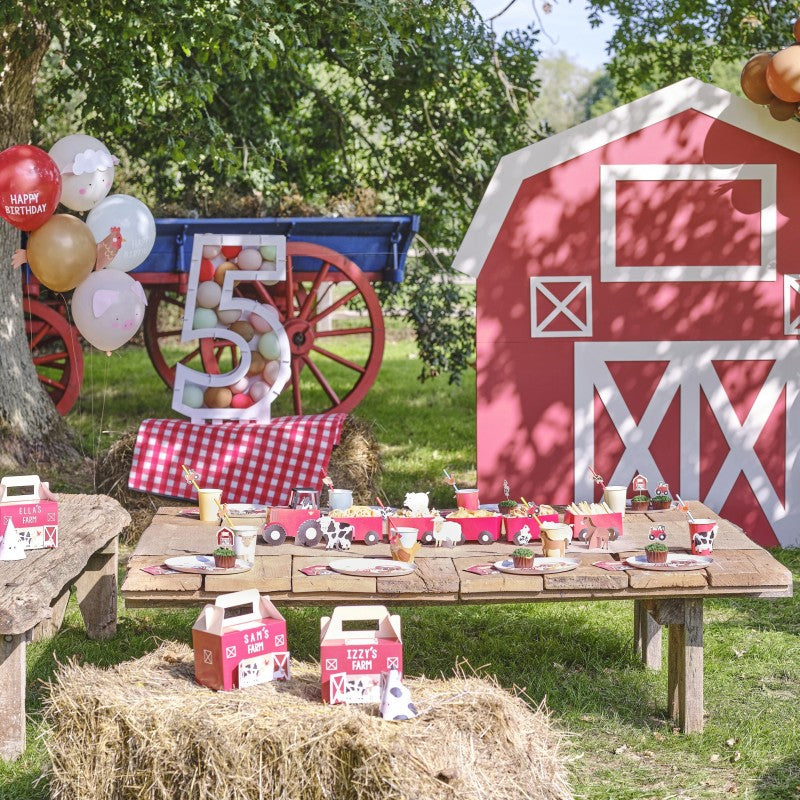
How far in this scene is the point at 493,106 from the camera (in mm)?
10703

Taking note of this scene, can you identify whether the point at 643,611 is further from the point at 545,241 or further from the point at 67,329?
the point at 67,329

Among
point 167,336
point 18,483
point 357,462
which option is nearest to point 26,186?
point 18,483

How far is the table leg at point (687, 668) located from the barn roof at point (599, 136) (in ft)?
9.64

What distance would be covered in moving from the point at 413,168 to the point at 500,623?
21.2 feet

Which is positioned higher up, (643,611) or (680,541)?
(680,541)

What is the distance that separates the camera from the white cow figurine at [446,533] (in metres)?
4.55

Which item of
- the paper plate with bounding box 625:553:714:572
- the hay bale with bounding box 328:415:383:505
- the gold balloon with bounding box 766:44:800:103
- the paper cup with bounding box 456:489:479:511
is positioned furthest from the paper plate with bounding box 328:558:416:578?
the gold balloon with bounding box 766:44:800:103

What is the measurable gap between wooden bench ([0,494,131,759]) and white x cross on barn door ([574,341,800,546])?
284cm

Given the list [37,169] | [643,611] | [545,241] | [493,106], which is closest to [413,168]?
[493,106]

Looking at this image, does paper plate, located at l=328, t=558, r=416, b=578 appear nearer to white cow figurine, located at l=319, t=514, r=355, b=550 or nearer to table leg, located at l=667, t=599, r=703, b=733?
white cow figurine, located at l=319, t=514, r=355, b=550

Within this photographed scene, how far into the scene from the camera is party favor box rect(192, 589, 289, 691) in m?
3.43

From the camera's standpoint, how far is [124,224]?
20.0 ft

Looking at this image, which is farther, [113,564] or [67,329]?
[67,329]

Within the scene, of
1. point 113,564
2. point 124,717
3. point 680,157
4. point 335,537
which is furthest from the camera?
point 680,157
